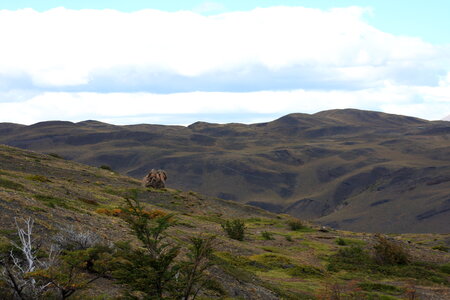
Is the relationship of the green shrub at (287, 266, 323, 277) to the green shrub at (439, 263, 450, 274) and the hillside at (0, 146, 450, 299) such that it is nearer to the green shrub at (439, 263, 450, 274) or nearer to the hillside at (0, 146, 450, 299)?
the hillside at (0, 146, 450, 299)

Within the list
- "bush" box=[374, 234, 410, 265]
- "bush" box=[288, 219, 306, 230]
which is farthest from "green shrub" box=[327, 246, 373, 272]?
"bush" box=[288, 219, 306, 230]

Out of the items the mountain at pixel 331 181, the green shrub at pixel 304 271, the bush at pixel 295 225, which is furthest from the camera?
the mountain at pixel 331 181

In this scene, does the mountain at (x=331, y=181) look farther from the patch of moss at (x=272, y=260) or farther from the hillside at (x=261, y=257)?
the patch of moss at (x=272, y=260)

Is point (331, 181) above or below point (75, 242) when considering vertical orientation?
below

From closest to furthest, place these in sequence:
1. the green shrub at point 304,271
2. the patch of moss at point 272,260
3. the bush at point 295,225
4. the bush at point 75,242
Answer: the bush at point 75,242 < the green shrub at point 304,271 < the patch of moss at point 272,260 < the bush at point 295,225

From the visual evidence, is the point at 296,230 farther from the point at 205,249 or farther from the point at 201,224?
the point at 205,249

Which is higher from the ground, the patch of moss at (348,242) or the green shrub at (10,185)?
the green shrub at (10,185)

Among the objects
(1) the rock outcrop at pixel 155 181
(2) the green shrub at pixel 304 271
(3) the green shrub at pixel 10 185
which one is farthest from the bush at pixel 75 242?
(1) the rock outcrop at pixel 155 181

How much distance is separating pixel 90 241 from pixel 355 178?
167808 mm

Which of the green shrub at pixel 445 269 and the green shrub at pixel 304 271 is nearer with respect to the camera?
the green shrub at pixel 304 271

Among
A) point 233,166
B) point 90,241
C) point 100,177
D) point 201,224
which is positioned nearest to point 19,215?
point 90,241

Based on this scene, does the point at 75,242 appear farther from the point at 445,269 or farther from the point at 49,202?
the point at 445,269

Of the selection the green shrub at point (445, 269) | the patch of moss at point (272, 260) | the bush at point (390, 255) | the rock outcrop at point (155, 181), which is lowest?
the green shrub at point (445, 269)

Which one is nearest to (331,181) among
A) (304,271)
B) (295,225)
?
(295,225)
